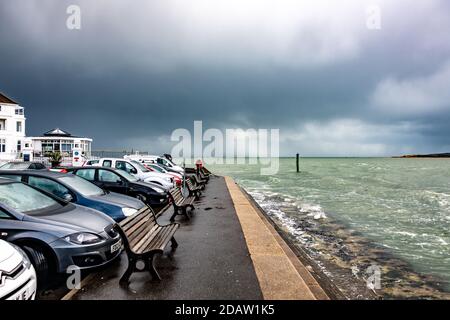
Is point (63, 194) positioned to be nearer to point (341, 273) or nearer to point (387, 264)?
point (341, 273)

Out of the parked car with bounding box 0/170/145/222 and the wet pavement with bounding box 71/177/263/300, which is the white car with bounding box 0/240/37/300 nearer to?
the wet pavement with bounding box 71/177/263/300

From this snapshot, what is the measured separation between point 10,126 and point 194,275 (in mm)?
48760

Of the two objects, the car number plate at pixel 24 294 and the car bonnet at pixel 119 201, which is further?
the car bonnet at pixel 119 201

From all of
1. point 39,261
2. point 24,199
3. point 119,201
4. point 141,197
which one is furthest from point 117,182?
point 39,261

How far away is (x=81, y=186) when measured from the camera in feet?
22.9

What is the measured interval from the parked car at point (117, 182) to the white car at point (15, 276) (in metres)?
6.99

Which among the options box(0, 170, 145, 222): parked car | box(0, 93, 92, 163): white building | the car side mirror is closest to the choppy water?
box(0, 170, 145, 222): parked car

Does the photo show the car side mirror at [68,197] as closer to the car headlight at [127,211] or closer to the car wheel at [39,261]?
the car headlight at [127,211]

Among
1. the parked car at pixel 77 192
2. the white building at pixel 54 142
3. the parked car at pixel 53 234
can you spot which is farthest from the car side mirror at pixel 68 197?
the white building at pixel 54 142

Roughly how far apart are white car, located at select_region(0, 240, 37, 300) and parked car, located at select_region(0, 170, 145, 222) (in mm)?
3044

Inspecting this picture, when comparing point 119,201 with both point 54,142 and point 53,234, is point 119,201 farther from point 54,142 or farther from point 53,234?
point 54,142

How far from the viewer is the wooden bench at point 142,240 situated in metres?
4.11

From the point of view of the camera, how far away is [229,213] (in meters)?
9.77
